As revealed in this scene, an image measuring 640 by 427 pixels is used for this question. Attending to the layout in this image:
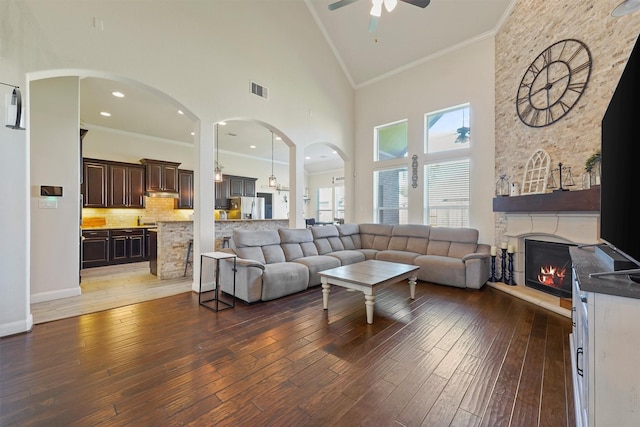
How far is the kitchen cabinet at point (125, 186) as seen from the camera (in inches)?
261

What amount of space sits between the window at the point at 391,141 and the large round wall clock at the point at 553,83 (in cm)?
239

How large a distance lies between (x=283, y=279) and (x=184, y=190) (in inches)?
221

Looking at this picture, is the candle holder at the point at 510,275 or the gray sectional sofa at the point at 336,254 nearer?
the gray sectional sofa at the point at 336,254

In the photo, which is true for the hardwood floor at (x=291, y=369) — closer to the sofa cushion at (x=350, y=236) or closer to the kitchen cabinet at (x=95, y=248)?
the sofa cushion at (x=350, y=236)

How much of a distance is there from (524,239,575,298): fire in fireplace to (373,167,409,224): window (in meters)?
2.55

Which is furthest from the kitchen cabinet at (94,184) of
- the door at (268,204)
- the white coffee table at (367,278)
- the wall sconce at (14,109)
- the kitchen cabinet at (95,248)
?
the white coffee table at (367,278)

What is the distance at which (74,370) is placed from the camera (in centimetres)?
211

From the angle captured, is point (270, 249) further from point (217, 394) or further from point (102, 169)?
point (102, 169)

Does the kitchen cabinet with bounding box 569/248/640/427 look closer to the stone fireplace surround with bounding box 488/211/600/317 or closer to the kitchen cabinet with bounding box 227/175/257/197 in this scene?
the stone fireplace surround with bounding box 488/211/600/317

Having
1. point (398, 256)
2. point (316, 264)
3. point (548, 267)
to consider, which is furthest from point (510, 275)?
point (316, 264)

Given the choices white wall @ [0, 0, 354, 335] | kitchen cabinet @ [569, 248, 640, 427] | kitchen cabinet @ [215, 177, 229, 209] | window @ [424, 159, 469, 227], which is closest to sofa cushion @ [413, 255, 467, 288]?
window @ [424, 159, 469, 227]

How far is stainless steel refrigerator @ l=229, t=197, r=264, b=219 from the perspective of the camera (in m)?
8.88

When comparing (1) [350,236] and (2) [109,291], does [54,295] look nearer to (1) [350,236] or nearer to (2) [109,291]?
(2) [109,291]

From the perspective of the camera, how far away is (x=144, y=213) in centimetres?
740
